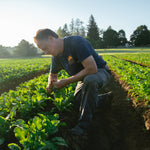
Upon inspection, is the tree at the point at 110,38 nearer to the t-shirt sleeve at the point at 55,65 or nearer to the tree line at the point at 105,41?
the tree line at the point at 105,41

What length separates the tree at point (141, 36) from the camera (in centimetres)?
5825

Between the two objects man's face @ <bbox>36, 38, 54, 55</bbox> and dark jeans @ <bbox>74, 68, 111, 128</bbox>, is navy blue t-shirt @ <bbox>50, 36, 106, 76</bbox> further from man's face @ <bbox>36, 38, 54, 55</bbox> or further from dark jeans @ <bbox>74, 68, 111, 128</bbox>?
dark jeans @ <bbox>74, 68, 111, 128</bbox>

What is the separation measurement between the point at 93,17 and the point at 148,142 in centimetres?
7640

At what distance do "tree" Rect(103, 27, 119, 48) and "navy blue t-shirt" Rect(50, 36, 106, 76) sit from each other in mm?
60879

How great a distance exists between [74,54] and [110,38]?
2451 inches

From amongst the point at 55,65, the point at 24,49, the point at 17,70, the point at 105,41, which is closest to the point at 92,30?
the point at 105,41

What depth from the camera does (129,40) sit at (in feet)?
216

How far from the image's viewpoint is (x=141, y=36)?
5869cm

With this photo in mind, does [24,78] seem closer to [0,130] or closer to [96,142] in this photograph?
[0,130]

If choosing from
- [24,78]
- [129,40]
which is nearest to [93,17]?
[129,40]

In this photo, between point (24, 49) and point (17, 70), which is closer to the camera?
point (17, 70)

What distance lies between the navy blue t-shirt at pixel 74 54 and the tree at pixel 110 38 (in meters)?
60.9

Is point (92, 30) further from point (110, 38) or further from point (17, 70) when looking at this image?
point (17, 70)

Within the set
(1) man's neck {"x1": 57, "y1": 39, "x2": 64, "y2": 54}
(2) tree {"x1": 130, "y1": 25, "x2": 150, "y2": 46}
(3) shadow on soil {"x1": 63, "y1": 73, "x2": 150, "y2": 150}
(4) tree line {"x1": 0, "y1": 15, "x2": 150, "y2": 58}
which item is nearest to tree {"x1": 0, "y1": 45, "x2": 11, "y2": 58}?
(4) tree line {"x1": 0, "y1": 15, "x2": 150, "y2": 58}
